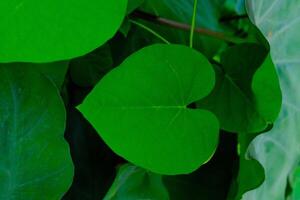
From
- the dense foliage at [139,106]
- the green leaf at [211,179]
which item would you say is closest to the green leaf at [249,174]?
the dense foliage at [139,106]

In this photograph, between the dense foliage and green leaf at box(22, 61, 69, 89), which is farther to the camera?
green leaf at box(22, 61, 69, 89)

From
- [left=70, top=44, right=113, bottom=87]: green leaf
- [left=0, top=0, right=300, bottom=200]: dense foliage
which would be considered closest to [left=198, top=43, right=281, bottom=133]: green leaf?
[left=0, top=0, right=300, bottom=200]: dense foliage

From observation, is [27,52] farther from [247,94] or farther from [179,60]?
[247,94]

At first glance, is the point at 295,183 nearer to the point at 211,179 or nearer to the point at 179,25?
the point at 211,179

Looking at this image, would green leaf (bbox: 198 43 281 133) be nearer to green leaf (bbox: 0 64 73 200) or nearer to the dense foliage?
the dense foliage

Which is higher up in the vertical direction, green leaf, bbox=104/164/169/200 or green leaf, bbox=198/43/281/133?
green leaf, bbox=198/43/281/133

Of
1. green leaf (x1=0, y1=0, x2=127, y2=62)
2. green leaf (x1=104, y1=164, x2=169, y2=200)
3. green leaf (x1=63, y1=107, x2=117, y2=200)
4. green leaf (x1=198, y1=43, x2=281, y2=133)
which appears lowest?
green leaf (x1=63, y1=107, x2=117, y2=200)
